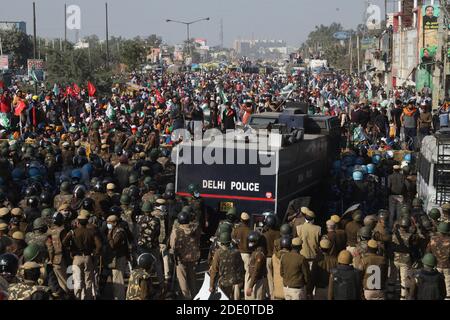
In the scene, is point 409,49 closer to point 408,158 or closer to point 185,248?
point 408,158

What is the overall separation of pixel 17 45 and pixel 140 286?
93650 mm

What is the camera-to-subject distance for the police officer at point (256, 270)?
1016 cm

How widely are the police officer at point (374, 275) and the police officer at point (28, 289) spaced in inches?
173

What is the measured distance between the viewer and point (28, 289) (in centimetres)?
760

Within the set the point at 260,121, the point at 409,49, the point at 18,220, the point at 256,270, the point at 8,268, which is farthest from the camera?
the point at 409,49

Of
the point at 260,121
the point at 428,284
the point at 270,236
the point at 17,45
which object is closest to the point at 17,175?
the point at 260,121

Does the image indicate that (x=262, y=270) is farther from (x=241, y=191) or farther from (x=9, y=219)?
(x=9, y=219)

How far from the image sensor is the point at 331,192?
16406 millimetres

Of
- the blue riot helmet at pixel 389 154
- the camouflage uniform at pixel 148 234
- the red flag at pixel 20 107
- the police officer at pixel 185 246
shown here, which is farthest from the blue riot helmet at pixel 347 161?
the red flag at pixel 20 107

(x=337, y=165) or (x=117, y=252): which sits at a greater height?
(x=337, y=165)

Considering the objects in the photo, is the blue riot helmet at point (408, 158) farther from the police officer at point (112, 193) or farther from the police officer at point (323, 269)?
the police officer at point (323, 269)

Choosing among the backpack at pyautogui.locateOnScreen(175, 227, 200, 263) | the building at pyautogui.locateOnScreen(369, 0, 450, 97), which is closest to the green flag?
the backpack at pyautogui.locateOnScreen(175, 227, 200, 263)
